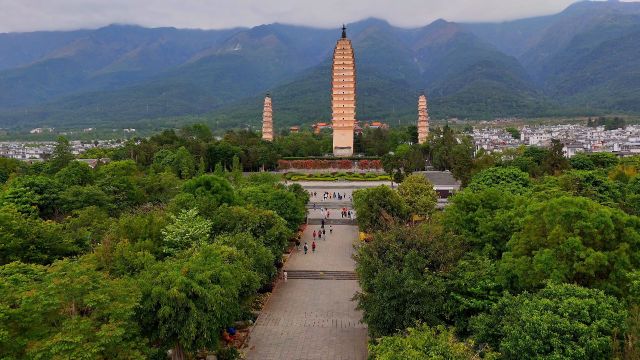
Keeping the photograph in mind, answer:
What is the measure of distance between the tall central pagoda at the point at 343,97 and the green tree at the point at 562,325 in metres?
53.0

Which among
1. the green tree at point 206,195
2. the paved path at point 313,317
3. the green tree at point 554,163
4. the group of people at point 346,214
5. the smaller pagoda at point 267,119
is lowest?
the paved path at point 313,317

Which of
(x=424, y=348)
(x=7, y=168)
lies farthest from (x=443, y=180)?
(x=7, y=168)

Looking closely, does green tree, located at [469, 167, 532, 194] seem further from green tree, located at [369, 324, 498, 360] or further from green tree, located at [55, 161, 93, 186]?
green tree, located at [55, 161, 93, 186]

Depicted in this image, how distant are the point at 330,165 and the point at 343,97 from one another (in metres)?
11.2

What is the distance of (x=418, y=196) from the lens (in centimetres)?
2656

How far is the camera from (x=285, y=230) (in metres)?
20.2

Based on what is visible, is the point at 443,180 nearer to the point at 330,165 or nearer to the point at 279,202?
the point at 279,202

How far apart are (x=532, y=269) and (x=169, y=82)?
17933 cm

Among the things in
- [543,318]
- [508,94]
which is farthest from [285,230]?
[508,94]

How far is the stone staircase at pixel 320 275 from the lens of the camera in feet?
67.3

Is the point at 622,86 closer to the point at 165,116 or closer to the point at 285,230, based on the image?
the point at 165,116

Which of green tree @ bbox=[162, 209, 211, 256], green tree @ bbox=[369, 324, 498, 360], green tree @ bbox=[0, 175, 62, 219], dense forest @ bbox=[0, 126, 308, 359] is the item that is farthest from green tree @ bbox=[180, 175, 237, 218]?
green tree @ bbox=[369, 324, 498, 360]

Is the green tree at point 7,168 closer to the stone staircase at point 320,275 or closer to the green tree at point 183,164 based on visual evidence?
the green tree at point 183,164

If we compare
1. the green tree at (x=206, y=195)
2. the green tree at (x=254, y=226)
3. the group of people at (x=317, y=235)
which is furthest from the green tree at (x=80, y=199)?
the group of people at (x=317, y=235)
